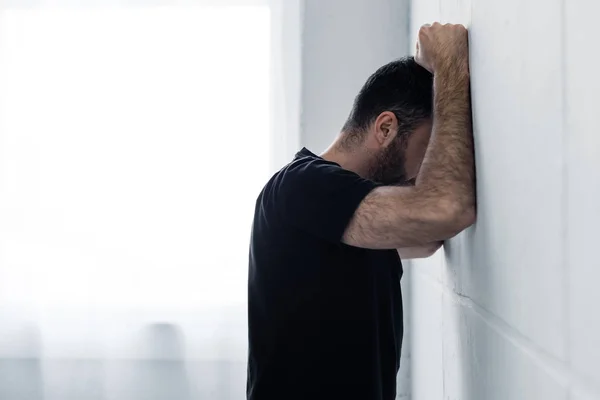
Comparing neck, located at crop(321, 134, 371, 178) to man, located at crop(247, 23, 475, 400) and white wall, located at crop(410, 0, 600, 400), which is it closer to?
man, located at crop(247, 23, 475, 400)

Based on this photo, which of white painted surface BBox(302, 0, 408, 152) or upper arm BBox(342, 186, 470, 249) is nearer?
upper arm BBox(342, 186, 470, 249)

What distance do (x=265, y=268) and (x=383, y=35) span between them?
896 millimetres

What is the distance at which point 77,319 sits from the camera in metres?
1.81

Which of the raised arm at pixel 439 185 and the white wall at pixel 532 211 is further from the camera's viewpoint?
the raised arm at pixel 439 185

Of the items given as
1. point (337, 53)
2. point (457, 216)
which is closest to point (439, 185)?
point (457, 216)

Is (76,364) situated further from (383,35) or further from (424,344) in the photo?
(383,35)

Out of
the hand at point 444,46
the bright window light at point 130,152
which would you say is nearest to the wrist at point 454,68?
the hand at point 444,46

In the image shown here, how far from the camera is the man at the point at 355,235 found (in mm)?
838

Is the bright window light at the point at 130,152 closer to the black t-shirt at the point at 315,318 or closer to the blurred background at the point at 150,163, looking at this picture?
the blurred background at the point at 150,163

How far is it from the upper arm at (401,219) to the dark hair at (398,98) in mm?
235

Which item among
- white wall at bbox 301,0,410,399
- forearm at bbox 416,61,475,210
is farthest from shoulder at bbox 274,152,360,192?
white wall at bbox 301,0,410,399

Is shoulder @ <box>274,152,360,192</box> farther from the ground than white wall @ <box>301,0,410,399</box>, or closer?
closer

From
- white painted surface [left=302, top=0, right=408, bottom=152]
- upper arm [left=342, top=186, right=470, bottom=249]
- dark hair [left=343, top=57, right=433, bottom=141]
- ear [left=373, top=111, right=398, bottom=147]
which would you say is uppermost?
white painted surface [left=302, top=0, right=408, bottom=152]

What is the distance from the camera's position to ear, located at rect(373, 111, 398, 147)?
3.42 ft
